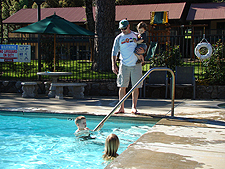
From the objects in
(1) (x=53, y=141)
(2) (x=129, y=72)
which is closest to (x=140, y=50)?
(2) (x=129, y=72)

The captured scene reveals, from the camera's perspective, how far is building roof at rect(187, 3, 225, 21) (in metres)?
21.1

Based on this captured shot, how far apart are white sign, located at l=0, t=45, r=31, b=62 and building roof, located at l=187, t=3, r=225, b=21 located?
1471cm

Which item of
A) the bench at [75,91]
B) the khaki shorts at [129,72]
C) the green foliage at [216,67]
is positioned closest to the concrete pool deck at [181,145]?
the khaki shorts at [129,72]

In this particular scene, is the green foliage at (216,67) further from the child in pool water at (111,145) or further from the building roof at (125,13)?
the building roof at (125,13)

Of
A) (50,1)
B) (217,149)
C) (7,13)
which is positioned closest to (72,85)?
(217,149)

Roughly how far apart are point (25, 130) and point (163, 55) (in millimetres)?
5855

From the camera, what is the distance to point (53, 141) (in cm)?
520

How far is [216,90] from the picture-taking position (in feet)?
30.6

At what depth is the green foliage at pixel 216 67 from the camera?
9.37 meters

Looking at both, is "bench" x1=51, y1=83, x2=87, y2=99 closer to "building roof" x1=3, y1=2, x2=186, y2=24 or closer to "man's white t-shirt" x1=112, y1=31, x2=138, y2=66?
"man's white t-shirt" x1=112, y1=31, x2=138, y2=66

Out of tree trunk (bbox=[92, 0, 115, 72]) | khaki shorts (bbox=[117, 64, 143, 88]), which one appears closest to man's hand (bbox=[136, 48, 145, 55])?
khaki shorts (bbox=[117, 64, 143, 88])

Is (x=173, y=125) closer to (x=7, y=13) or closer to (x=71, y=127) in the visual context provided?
(x=71, y=127)

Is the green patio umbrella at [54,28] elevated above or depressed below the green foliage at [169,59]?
above

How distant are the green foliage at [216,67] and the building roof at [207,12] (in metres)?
12.3
